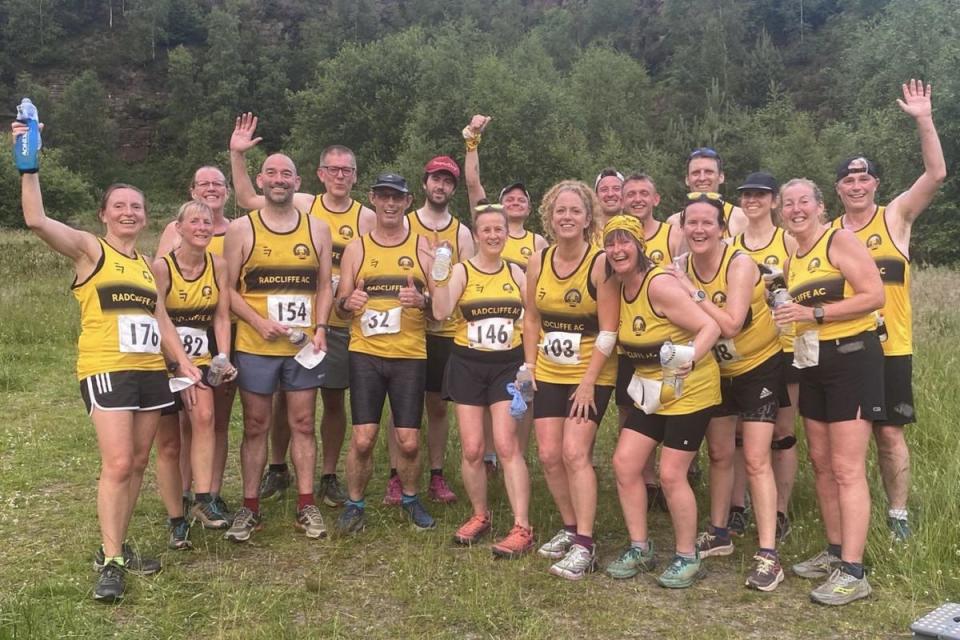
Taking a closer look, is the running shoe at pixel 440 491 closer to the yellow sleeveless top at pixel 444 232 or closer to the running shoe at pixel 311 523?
the running shoe at pixel 311 523

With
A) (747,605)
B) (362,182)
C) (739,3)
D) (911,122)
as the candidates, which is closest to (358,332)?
(747,605)

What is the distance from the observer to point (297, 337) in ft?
16.1

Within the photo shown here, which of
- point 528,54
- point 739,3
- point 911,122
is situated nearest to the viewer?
point 911,122

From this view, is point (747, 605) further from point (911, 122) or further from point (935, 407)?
point (911, 122)

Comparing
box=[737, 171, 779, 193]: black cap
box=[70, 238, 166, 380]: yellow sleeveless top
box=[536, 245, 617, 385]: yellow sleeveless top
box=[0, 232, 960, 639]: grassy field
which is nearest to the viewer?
box=[0, 232, 960, 639]: grassy field

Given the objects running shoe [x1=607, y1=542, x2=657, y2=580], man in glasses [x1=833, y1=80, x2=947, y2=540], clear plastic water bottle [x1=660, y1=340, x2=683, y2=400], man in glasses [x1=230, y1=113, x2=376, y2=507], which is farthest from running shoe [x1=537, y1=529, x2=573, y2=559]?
man in glasses [x1=833, y1=80, x2=947, y2=540]

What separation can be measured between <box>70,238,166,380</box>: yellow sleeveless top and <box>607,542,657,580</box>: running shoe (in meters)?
2.85

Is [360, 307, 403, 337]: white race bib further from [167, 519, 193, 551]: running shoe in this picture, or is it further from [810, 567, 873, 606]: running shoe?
[810, 567, 873, 606]: running shoe

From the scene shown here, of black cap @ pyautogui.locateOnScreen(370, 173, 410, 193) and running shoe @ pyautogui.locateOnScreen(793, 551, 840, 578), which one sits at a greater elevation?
black cap @ pyautogui.locateOnScreen(370, 173, 410, 193)

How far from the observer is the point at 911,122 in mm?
27625


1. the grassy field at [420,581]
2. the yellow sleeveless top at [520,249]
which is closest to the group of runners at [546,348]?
the grassy field at [420,581]

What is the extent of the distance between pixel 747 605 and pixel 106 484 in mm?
3477

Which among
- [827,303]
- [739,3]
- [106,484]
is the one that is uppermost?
[739,3]

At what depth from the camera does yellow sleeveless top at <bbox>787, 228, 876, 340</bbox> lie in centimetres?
405
